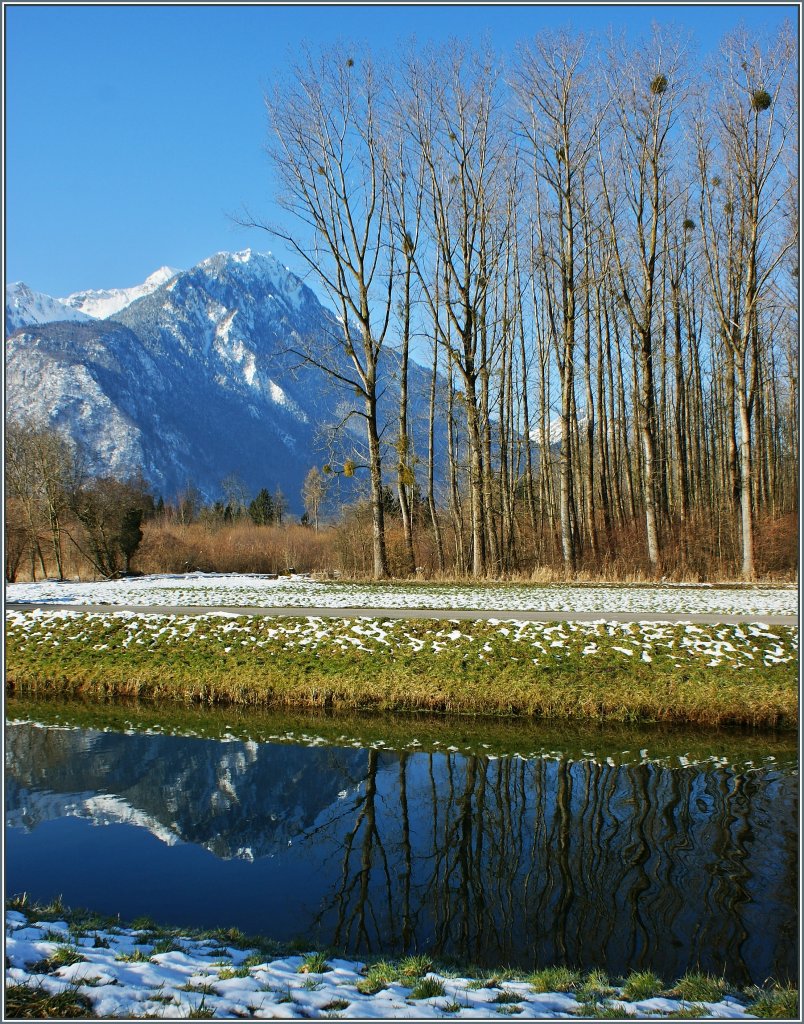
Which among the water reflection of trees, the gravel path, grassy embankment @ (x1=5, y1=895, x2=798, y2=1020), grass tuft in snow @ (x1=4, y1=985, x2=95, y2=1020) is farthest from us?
the gravel path


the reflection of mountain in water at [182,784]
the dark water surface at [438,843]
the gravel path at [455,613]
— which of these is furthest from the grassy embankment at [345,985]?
the gravel path at [455,613]

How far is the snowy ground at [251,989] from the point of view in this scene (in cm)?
409

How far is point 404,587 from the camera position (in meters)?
22.8

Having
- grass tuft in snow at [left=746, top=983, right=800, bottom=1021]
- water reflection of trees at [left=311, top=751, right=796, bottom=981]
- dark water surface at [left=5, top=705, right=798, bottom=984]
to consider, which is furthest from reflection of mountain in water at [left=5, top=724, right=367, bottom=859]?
grass tuft in snow at [left=746, top=983, right=800, bottom=1021]

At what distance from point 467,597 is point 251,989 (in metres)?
15.1

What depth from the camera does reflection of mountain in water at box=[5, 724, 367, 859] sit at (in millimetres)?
8734

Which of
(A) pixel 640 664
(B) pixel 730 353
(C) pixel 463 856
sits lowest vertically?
(C) pixel 463 856

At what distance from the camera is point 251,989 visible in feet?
14.4

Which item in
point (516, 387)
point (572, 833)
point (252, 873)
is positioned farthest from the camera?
point (516, 387)

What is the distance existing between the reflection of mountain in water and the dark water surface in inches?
1.4

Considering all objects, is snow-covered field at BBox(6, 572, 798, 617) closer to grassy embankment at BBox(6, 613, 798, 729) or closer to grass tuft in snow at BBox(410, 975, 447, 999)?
grassy embankment at BBox(6, 613, 798, 729)

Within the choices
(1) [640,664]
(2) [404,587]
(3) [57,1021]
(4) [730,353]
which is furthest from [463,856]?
(4) [730,353]

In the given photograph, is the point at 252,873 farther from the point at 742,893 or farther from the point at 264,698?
the point at 264,698

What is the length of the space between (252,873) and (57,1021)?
3.91 meters
